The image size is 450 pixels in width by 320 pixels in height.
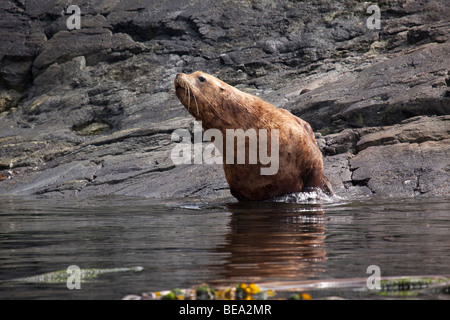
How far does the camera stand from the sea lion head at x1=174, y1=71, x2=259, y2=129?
27.0 ft

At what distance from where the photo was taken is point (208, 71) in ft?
59.8

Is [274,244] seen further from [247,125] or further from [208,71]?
[208,71]

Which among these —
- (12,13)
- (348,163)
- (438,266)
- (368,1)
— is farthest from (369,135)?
(12,13)

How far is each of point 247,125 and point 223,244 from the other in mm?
3811

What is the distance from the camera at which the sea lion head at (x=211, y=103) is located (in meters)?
8.23

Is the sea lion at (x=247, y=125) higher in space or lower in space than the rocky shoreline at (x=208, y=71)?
lower

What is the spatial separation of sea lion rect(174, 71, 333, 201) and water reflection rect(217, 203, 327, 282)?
1010 millimetres

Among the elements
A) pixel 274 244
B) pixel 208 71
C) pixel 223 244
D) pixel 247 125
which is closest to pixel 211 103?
pixel 247 125

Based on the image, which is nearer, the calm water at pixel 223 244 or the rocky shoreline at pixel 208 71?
the calm water at pixel 223 244

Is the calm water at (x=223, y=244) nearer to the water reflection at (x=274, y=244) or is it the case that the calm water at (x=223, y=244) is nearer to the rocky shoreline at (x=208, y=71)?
the water reflection at (x=274, y=244)

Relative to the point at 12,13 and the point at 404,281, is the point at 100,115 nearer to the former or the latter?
the point at 12,13

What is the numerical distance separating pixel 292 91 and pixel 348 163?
5.01 meters

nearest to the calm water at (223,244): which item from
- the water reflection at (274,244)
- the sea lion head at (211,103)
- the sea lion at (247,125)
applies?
the water reflection at (274,244)

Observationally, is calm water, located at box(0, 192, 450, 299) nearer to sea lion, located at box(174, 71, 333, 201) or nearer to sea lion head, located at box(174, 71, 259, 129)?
sea lion, located at box(174, 71, 333, 201)
